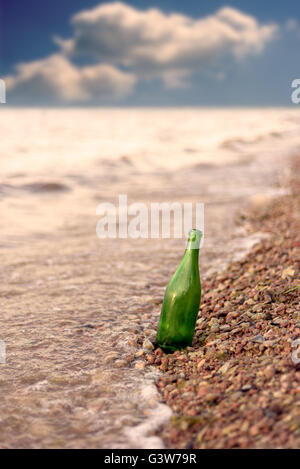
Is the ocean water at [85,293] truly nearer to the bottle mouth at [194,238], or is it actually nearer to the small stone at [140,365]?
the small stone at [140,365]

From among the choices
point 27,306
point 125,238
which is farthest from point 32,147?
point 27,306

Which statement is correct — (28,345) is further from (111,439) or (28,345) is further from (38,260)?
(38,260)

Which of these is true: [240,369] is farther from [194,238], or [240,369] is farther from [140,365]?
[194,238]

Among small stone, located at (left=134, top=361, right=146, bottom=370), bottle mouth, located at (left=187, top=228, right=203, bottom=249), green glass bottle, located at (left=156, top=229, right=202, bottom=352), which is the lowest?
small stone, located at (left=134, top=361, right=146, bottom=370)

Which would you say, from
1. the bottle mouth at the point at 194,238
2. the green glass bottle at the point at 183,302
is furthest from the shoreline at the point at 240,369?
the bottle mouth at the point at 194,238

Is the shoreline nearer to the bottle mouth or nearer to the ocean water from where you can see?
the ocean water

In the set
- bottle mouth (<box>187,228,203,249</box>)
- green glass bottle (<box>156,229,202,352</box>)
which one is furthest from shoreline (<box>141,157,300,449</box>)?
bottle mouth (<box>187,228,203,249</box>)
